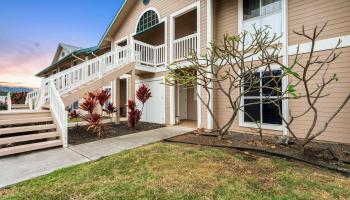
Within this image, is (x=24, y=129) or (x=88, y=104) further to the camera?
(x=88, y=104)

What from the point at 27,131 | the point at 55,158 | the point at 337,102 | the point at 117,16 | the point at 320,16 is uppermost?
the point at 117,16

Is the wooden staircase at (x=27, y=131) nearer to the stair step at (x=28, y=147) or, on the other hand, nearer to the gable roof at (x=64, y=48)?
the stair step at (x=28, y=147)

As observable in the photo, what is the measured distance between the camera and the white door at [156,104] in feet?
34.6

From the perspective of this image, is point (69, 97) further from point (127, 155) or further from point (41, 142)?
point (127, 155)

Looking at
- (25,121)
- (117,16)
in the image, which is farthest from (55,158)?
(117,16)

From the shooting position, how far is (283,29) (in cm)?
676

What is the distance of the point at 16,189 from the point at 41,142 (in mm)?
2886

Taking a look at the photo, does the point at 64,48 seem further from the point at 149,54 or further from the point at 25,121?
the point at 25,121

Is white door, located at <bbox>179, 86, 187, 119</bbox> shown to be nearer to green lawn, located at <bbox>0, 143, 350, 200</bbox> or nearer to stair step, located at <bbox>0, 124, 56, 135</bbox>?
stair step, located at <bbox>0, 124, 56, 135</bbox>

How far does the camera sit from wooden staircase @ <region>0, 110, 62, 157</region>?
18.2ft

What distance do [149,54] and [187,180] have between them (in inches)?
343

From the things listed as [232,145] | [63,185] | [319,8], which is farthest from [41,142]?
[319,8]

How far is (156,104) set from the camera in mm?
10875

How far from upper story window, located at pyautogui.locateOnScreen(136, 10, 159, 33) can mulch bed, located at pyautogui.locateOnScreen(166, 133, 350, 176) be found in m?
7.47
